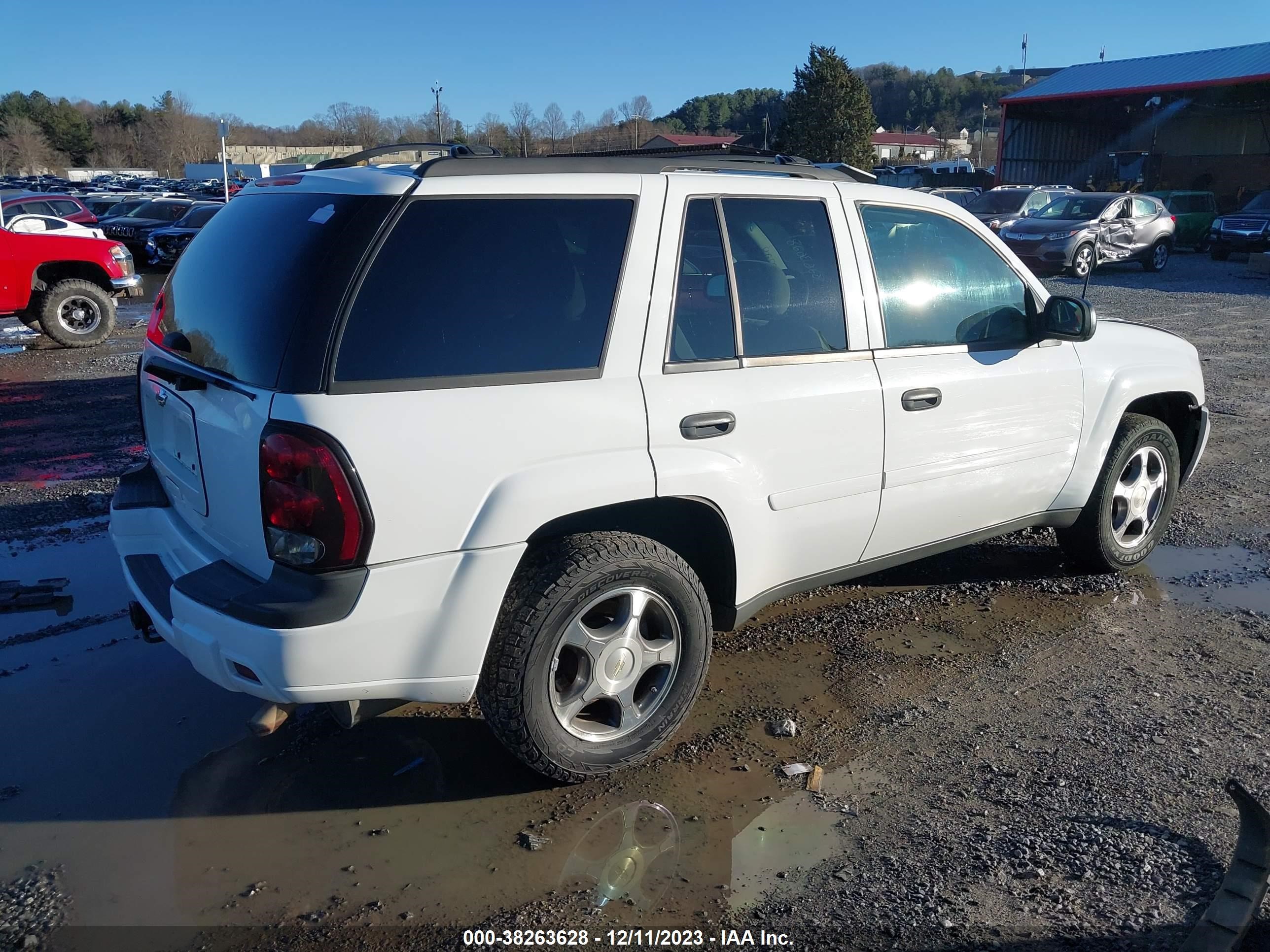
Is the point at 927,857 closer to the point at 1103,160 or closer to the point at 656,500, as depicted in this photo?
the point at 656,500

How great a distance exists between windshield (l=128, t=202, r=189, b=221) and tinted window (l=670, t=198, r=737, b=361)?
76.1ft

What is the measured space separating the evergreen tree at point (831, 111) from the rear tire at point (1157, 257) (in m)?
13.4

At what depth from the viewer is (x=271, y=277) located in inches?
120

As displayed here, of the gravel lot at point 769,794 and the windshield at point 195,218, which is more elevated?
the windshield at point 195,218

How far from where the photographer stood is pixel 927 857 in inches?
121

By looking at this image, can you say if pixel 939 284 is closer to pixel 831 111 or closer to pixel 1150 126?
pixel 831 111

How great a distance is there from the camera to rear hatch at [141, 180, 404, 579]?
2871mm

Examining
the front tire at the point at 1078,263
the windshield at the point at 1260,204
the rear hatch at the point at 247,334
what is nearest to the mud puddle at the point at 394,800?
the rear hatch at the point at 247,334

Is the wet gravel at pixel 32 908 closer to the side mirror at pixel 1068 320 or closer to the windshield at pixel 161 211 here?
the side mirror at pixel 1068 320

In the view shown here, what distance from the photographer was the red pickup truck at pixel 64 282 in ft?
38.0

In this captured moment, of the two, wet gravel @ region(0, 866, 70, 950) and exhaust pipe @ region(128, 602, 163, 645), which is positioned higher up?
exhaust pipe @ region(128, 602, 163, 645)

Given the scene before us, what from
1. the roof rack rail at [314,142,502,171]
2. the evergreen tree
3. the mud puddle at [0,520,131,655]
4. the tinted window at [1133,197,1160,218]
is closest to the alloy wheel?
the roof rack rail at [314,142,502,171]

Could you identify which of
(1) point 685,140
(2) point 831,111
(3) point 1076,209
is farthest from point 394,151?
(2) point 831,111

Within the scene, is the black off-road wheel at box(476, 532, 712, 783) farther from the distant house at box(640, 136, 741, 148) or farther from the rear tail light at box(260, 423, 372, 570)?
the distant house at box(640, 136, 741, 148)
